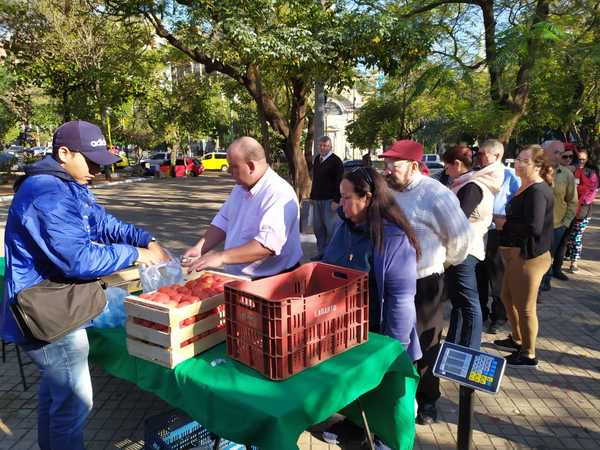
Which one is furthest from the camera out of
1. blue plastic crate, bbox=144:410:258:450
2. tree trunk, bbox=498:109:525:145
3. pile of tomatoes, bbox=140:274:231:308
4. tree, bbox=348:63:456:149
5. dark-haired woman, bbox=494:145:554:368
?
tree, bbox=348:63:456:149

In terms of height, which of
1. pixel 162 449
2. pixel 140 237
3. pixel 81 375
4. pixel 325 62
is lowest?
pixel 162 449

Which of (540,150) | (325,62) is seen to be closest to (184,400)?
(540,150)

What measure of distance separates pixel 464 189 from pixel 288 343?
2.39 m

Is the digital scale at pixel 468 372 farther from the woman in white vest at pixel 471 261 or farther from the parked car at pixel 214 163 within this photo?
the parked car at pixel 214 163

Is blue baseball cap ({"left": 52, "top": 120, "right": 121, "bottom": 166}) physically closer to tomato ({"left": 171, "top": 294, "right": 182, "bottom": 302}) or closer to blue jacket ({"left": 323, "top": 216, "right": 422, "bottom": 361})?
tomato ({"left": 171, "top": 294, "right": 182, "bottom": 302})

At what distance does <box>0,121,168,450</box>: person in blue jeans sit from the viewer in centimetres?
215

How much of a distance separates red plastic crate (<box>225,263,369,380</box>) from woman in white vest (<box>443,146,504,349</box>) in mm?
1318

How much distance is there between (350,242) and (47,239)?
1.54 metres

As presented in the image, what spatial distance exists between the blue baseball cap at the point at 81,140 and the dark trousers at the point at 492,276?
403 centimetres

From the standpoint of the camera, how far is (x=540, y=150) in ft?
12.5

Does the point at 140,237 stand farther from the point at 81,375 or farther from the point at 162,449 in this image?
the point at 162,449

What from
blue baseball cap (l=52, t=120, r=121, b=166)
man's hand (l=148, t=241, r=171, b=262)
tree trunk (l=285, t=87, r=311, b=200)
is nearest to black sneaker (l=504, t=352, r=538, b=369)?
man's hand (l=148, t=241, r=171, b=262)

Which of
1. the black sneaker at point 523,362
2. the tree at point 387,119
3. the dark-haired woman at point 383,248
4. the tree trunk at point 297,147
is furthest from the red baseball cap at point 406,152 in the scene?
the tree at point 387,119

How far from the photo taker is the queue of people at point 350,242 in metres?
2.23
